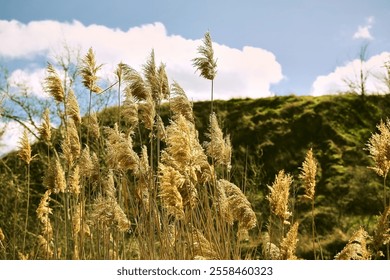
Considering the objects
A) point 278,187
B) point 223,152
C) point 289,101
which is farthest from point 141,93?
point 289,101

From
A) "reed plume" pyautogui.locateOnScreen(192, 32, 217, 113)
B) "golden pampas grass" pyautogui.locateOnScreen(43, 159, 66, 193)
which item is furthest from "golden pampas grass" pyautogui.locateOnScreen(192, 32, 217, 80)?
"golden pampas grass" pyautogui.locateOnScreen(43, 159, 66, 193)

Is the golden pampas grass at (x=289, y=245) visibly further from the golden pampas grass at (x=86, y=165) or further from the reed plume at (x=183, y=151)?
the golden pampas grass at (x=86, y=165)

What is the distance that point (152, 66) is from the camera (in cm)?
417

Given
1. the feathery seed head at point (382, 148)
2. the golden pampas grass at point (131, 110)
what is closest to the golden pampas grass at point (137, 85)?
the golden pampas grass at point (131, 110)

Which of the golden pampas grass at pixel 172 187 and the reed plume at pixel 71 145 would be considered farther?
the reed plume at pixel 71 145

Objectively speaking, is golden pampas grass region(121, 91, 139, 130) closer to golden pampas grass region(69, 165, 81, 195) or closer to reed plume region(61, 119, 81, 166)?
reed plume region(61, 119, 81, 166)

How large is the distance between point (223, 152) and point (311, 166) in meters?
0.80

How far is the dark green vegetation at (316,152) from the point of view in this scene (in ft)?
48.9

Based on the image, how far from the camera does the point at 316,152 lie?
17.9 meters

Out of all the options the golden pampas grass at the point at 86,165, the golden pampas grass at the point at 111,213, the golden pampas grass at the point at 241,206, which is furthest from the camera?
the golden pampas grass at the point at 86,165

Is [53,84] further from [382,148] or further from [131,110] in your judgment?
[382,148]

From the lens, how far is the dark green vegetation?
14891mm
